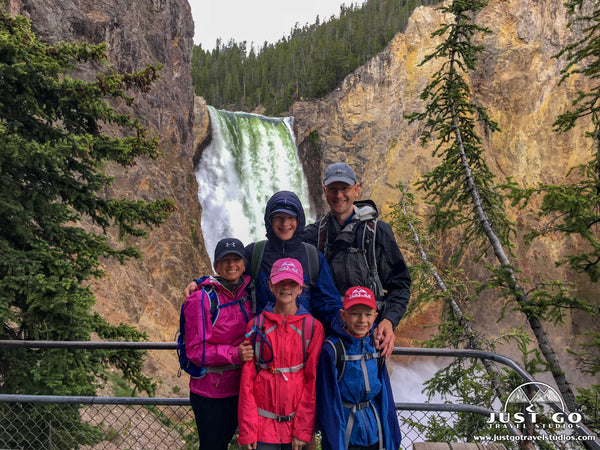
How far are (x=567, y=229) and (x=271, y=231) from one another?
4751 millimetres

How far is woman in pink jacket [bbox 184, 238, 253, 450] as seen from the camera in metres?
2.87

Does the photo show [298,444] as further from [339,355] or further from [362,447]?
[339,355]

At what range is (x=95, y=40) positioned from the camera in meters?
18.7

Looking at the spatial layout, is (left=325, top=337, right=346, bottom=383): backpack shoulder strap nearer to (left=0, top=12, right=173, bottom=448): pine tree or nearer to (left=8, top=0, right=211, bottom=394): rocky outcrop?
(left=0, top=12, right=173, bottom=448): pine tree

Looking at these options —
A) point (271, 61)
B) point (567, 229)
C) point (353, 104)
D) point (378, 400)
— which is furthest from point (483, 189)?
point (271, 61)

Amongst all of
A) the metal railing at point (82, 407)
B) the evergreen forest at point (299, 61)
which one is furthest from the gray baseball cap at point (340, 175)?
the evergreen forest at point (299, 61)

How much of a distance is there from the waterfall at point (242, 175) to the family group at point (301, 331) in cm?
2269

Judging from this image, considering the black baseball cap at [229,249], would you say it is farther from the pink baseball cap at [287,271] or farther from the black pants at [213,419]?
the black pants at [213,419]

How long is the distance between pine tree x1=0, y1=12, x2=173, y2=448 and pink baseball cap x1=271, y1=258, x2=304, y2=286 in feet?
12.3

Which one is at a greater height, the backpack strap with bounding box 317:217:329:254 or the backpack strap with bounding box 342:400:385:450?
the backpack strap with bounding box 317:217:329:254

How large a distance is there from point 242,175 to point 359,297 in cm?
2596

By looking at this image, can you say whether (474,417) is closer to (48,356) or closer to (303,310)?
(303,310)

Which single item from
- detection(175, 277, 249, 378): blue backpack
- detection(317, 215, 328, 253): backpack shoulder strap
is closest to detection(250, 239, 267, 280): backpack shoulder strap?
detection(175, 277, 249, 378): blue backpack

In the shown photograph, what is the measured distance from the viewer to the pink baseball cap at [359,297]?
2719 mm
